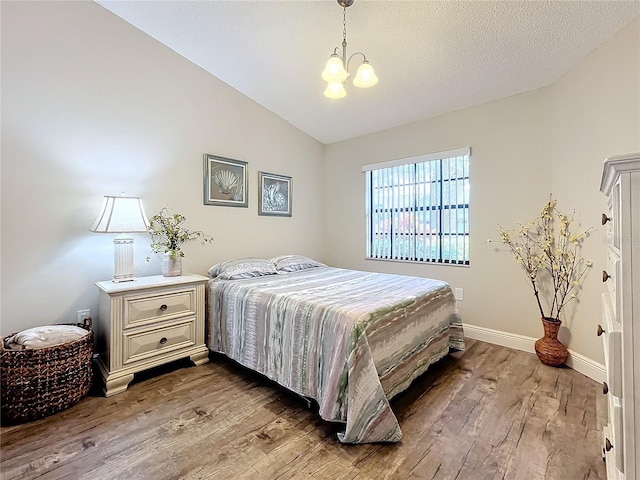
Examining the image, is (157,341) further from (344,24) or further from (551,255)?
(551,255)

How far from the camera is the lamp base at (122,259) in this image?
7.68 feet

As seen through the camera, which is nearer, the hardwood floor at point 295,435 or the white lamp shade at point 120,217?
the hardwood floor at point 295,435

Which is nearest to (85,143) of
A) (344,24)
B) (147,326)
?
(147,326)

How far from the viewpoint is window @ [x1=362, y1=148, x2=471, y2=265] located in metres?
3.18

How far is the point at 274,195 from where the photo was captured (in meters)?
3.75

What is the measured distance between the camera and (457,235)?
3.20 metres

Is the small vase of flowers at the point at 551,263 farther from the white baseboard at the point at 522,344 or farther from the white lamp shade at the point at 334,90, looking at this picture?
the white lamp shade at the point at 334,90

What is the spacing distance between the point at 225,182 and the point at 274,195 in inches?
26.7

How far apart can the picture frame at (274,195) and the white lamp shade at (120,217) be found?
1.45 metres

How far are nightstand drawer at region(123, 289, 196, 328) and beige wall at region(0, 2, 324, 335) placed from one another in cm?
56

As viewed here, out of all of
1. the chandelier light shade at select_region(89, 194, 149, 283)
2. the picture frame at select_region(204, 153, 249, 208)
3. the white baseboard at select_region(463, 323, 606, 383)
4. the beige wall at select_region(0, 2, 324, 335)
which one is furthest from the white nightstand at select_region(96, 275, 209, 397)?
the white baseboard at select_region(463, 323, 606, 383)

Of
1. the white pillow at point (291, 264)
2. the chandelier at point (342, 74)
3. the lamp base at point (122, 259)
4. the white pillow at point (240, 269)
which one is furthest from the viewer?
the white pillow at point (291, 264)

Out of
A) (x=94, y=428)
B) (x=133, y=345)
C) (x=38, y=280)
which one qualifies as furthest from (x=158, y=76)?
(x=94, y=428)

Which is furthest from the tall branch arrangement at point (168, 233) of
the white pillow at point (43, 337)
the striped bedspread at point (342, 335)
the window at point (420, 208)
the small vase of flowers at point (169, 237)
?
the window at point (420, 208)
